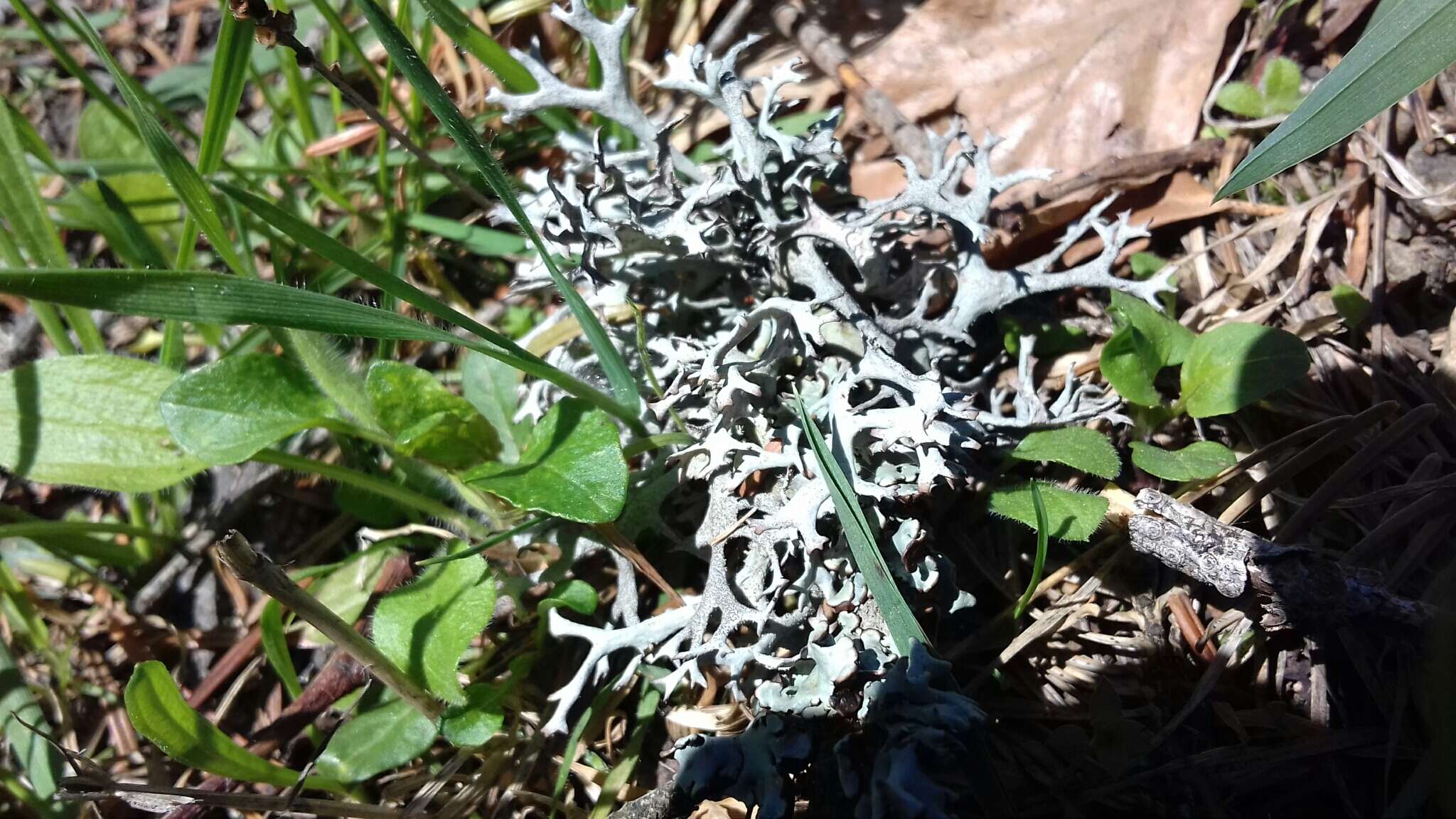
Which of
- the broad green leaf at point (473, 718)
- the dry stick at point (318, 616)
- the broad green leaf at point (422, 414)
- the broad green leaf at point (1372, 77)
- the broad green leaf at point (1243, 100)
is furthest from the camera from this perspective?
the broad green leaf at point (1243, 100)

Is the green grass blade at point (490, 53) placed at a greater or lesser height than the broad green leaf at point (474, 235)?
greater

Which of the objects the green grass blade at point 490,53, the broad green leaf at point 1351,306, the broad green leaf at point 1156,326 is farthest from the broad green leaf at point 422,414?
the broad green leaf at point 1351,306

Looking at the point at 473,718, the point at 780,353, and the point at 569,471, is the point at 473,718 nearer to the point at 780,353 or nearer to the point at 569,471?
the point at 569,471

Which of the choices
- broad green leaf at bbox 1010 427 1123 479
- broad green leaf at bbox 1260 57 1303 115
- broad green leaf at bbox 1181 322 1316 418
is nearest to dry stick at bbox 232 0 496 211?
broad green leaf at bbox 1010 427 1123 479

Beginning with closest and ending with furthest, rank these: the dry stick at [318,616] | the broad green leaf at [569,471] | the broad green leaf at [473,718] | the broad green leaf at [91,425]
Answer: the dry stick at [318,616] → the broad green leaf at [569,471] → the broad green leaf at [473,718] → the broad green leaf at [91,425]

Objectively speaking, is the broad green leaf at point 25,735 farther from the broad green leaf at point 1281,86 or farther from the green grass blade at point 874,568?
the broad green leaf at point 1281,86

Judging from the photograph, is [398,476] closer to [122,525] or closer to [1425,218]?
[122,525]

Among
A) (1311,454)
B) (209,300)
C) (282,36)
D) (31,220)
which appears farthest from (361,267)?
(1311,454)
